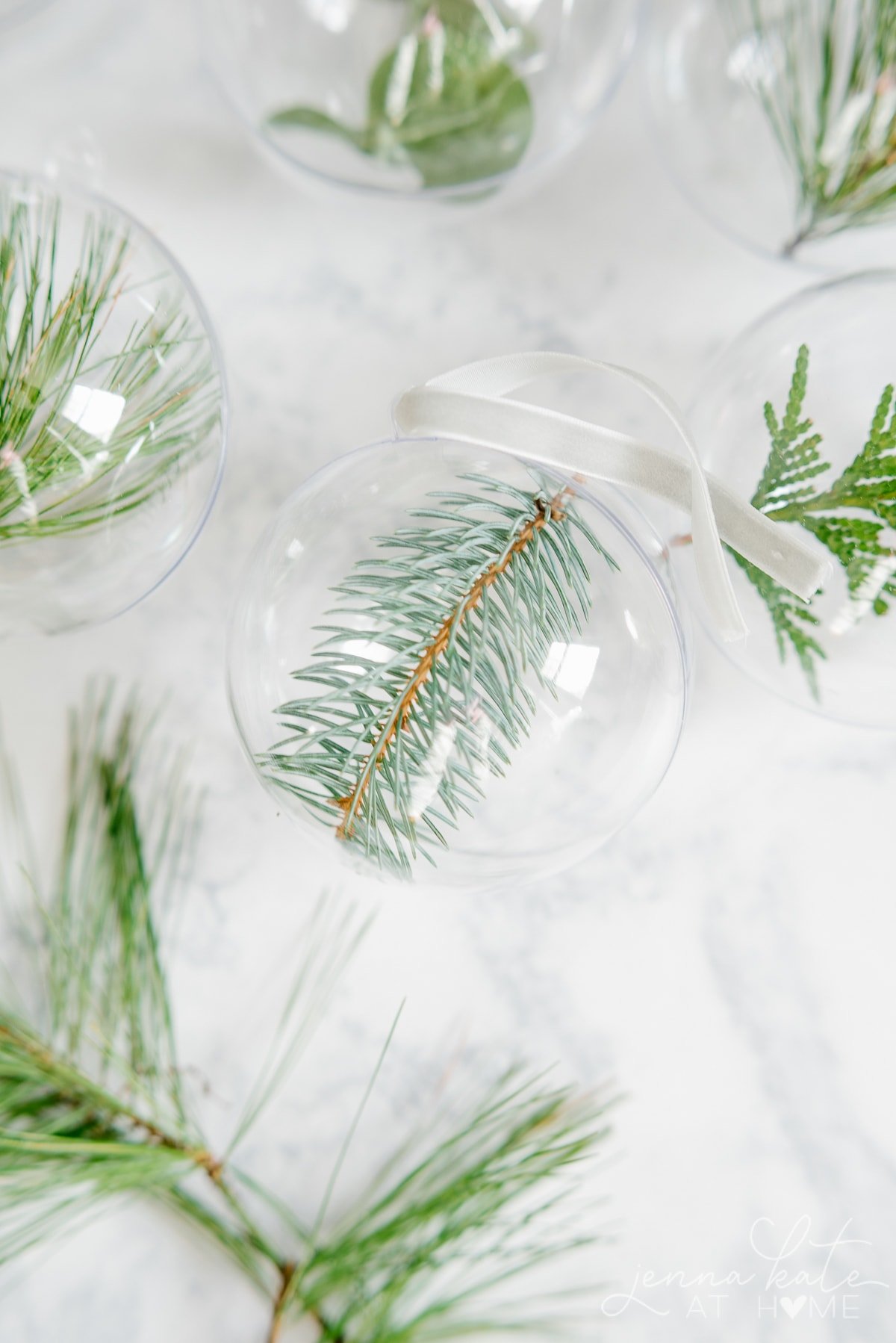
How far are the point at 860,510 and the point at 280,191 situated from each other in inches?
14.8

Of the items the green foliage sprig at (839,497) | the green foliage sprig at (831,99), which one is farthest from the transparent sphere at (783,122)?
the green foliage sprig at (839,497)

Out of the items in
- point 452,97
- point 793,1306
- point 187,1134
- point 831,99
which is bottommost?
point 793,1306

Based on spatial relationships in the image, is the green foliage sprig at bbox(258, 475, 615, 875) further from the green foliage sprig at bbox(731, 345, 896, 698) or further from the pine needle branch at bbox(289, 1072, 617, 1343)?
the pine needle branch at bbox(289, 1072, 617, 1343)

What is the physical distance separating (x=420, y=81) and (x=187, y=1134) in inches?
22.2

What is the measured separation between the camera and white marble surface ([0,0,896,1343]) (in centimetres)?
53

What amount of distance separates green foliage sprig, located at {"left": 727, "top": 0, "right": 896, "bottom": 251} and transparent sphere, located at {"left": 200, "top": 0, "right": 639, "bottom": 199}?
79 millimetres

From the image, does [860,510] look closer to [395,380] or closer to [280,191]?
[395,380]

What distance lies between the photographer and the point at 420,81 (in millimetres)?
494

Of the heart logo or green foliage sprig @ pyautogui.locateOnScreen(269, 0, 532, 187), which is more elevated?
green foliage sprig @ pyautogui.locateOnScreen(269, 0, 532, 187)

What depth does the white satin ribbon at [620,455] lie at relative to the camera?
1.25ft

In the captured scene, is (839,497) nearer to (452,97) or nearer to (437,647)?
(437,647)

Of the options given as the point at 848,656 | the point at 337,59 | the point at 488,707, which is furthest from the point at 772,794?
the point at 337,59

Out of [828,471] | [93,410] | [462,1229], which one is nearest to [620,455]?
[828,471]

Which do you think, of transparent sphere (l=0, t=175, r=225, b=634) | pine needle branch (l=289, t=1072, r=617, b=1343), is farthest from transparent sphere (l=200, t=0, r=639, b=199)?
pine needle branch (l=289, t=1072, r=617, b=1343)
